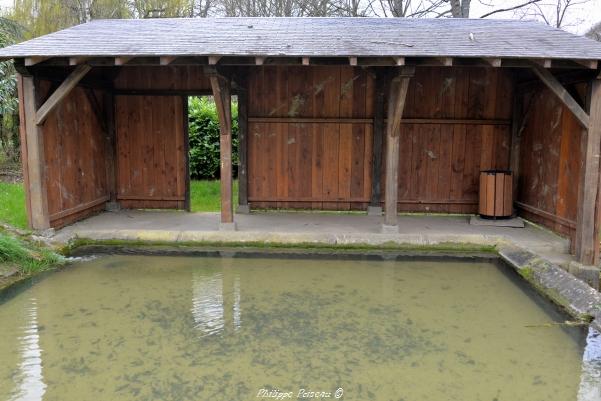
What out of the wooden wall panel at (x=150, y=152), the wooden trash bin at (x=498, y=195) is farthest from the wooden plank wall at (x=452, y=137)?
the wooden wall panel at (x=150, y=152)

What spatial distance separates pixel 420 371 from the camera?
128 inches

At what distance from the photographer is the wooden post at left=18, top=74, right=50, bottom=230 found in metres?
6.03

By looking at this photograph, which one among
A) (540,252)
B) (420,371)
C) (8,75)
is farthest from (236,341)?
(8,75)

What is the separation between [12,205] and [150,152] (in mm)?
2255

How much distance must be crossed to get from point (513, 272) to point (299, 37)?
3845 mm

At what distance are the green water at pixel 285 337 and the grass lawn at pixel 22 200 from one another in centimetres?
222

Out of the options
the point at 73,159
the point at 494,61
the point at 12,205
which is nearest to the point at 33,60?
the point at 73,159

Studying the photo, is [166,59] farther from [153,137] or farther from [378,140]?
[378,140]

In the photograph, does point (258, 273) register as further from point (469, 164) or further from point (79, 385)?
point (469, 164)

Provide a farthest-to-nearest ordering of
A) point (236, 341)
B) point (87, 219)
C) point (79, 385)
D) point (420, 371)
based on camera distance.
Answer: point (87, 219) < point (236, 341) < point (420, 371) < point (79, 385)

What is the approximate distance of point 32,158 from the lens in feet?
19.9

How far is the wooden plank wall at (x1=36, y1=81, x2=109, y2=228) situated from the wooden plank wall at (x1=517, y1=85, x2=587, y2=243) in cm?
645

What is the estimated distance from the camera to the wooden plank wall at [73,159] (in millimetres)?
6449

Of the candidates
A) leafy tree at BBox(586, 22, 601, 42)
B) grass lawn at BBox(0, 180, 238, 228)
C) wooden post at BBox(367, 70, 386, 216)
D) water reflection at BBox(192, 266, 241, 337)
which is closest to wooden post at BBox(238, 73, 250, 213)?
grass lawn at BBox(0, 180, 238, 228)
